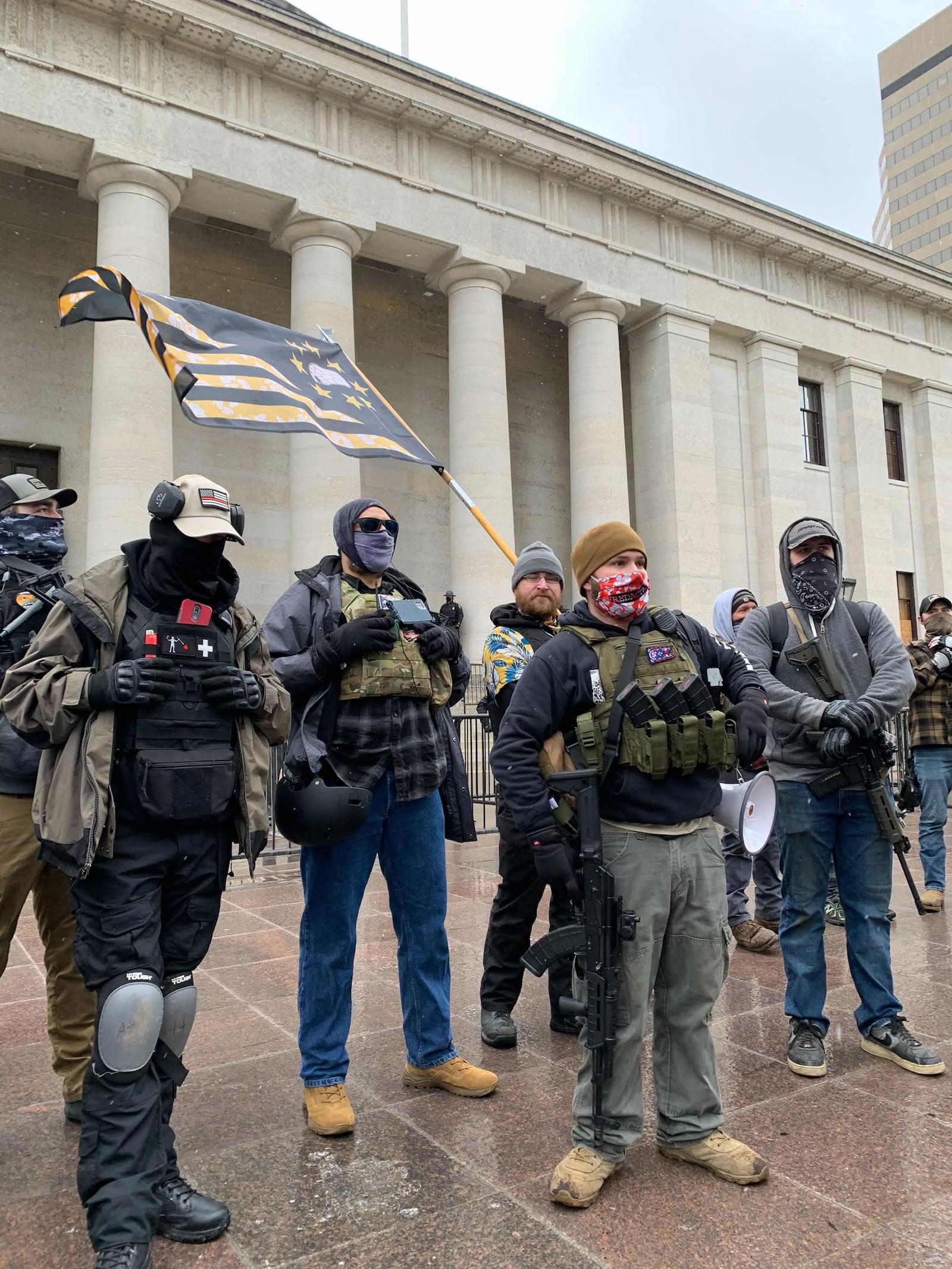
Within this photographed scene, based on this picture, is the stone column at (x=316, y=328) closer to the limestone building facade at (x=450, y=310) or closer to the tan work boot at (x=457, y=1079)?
the limestone building facade at (x=450, y=310)

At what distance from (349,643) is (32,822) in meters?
1.29

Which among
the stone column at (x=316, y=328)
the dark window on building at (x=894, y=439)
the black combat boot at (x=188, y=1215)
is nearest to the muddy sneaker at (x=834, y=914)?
the black combat boot at (x=188, y=1215)

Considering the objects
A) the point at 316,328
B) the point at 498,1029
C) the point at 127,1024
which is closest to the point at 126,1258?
the point at 127,1024

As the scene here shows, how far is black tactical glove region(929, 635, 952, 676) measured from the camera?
23.2 ft

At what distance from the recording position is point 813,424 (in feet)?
89.6

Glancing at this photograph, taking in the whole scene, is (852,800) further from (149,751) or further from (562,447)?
(562,447)

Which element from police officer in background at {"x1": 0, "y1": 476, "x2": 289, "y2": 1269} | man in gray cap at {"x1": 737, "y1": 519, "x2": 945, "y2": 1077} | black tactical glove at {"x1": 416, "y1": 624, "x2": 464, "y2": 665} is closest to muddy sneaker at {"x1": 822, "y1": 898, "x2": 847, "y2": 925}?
man in gray cap at {"x1": 737, "y1": 519, "x2": 945, "y2": 1077}

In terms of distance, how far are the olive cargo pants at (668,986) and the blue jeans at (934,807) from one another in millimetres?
4558

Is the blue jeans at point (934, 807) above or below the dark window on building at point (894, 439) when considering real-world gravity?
below

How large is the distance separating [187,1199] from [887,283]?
30178 millimetres

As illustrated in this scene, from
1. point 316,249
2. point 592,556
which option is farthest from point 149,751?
point 316,249

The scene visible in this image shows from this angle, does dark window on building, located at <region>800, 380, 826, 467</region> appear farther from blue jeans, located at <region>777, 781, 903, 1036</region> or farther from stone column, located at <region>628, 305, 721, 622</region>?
blue jeans, located at <region>777, 781, 903, 1036</region>

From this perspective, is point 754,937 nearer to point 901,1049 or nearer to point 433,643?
point 901,1049

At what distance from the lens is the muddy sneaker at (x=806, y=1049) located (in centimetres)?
384
